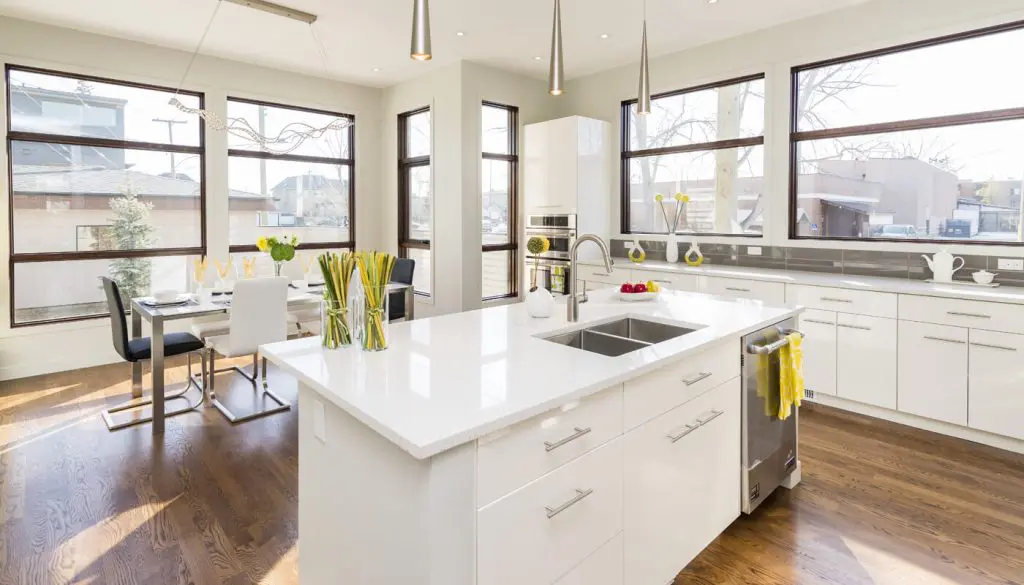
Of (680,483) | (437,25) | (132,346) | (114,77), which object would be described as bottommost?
(680,483)

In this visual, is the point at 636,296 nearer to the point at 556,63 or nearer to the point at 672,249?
the point at 556,63

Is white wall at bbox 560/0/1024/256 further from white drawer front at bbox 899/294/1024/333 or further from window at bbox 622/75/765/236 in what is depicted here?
white drawer front at bbox 899/294/1024/333

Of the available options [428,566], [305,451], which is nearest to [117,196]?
[305,451]

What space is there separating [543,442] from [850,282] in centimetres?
333

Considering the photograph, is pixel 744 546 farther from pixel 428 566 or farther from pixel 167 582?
pixel 167 582

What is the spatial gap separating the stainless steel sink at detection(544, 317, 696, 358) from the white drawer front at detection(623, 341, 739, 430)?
0.65ft

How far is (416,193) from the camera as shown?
6574mm

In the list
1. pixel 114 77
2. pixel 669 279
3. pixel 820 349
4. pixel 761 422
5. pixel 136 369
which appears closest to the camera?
pixel 761 422

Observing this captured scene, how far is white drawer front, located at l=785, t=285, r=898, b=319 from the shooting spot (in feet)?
11.8

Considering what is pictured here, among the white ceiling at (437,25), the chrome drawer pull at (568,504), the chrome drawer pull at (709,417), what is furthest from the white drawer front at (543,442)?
the white ceiling at (437,25)

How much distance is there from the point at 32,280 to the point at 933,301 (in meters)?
6.80

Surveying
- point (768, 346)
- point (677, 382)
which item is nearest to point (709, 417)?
point (677, 382)

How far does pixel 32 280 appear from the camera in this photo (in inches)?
189

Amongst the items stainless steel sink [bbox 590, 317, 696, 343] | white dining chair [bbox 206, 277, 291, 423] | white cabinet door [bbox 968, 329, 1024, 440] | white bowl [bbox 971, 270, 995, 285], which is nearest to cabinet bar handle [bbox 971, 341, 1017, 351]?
white cabinet door [bbox 968, 329, 1024, 440]
